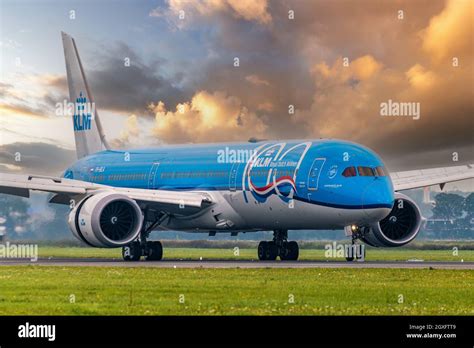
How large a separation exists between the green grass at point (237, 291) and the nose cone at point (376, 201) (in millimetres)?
5767

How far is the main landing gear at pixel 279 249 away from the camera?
201 feet

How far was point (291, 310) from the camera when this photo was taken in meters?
31.1

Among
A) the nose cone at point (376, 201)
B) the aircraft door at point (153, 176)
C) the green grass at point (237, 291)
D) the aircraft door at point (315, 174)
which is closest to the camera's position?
the green grass at point (237, 291)

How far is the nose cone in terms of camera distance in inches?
2080

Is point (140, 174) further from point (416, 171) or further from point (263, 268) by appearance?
point (263, 268)

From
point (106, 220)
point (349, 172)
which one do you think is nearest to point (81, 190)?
point (106, 220)

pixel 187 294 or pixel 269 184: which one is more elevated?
pixel 269 184

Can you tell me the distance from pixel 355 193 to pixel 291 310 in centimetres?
2263

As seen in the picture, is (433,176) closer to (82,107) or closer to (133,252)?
(133,252)

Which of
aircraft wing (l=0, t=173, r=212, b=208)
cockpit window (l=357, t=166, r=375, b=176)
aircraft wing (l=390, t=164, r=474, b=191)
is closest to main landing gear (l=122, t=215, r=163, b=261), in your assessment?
aircraft wing (l=0, t=173, r=212, b=208)

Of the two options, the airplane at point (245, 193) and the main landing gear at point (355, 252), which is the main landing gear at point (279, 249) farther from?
the main landing gear at point (355, 252)

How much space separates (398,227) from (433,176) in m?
5.08

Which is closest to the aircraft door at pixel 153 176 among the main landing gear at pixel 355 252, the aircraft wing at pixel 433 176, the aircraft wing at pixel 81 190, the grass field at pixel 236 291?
the aircraft wing at pixel 81 190
